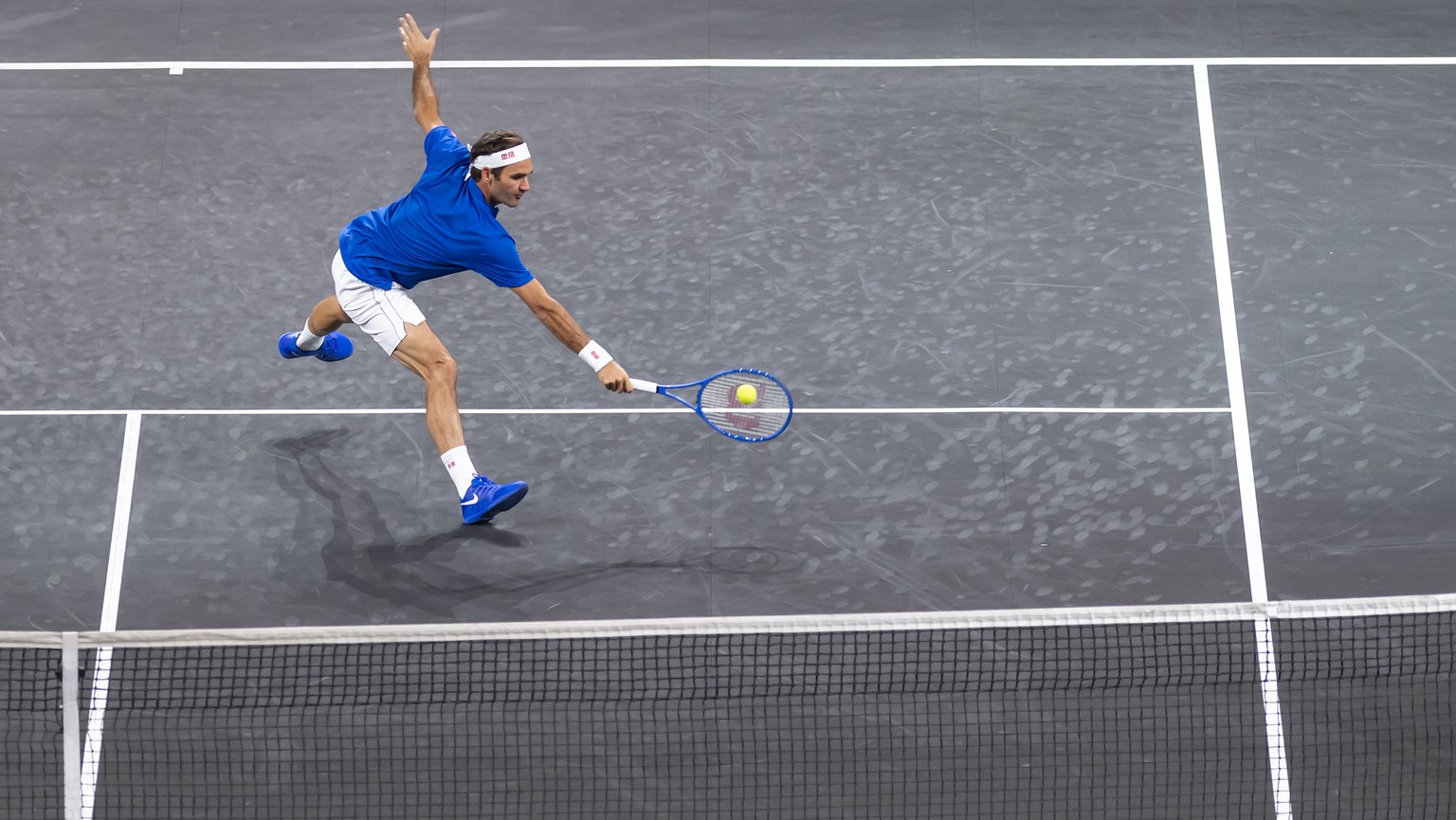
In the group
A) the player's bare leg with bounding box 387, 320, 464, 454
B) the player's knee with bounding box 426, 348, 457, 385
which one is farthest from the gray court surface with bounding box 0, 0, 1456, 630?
the player's knee with bounding box 426, 348, 457, 385

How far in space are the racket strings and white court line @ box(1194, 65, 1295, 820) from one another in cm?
241

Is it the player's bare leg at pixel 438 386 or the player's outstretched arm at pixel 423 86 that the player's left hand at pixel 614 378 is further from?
the player's outstretched arm at pixel 423 86

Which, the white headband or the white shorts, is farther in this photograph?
the white shorts

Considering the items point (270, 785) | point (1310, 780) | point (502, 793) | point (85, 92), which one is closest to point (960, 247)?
point (1310, 780)

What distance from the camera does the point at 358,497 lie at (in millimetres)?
8039

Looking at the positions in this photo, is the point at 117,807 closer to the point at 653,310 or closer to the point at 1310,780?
the point at 653,310

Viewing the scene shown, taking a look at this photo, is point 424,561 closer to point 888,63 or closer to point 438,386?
point 438,386

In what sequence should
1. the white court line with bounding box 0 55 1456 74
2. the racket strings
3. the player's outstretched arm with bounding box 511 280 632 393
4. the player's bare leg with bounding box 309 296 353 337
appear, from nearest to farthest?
the player's outstretched arm with bounding box 511 280 632 393, the player's bare leg with bounding box 309 296 353 337, the racket strings, the white court line with bounding box 0 55 1456 74

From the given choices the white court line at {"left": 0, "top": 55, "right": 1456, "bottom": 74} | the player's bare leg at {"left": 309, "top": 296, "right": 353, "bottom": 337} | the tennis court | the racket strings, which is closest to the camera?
the tennis court

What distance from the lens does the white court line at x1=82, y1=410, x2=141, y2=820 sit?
679cm

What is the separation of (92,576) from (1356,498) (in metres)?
6.33

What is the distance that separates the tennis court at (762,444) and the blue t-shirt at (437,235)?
3.74ft

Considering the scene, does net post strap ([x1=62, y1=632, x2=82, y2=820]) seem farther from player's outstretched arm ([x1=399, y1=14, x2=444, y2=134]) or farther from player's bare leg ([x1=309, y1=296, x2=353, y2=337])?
player's outstretched arm ([x1=399, y1=14, x2=444, y2=134])

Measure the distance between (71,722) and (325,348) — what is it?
283 cm
